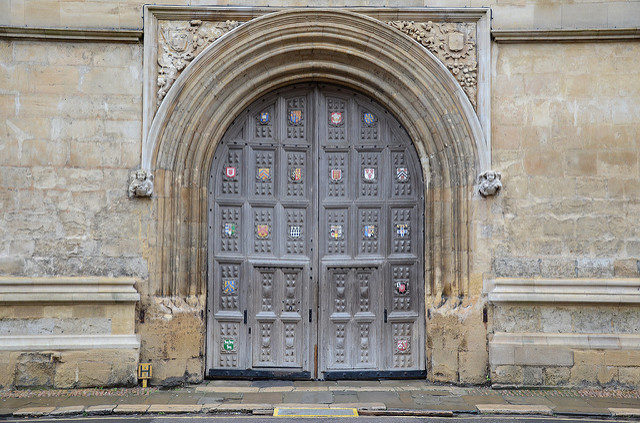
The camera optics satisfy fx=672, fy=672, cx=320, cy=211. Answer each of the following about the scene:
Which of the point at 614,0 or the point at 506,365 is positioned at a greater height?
the point at 614,0

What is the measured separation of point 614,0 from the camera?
24.2ft

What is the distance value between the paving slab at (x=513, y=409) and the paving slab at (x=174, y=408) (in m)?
2.68

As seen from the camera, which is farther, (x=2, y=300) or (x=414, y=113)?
(x=414, y=113)

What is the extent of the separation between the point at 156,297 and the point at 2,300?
60.9 inches

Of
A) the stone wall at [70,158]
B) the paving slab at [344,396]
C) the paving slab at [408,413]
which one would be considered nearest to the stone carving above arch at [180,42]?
the stone wall at [70,158]

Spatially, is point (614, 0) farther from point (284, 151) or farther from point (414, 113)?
point (284, 151)

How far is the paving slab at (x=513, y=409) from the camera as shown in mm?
6277

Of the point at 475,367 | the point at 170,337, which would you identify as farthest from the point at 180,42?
the point at 475,367

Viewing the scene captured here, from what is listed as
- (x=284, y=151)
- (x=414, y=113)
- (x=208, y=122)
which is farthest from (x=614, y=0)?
(x=208, y=122)

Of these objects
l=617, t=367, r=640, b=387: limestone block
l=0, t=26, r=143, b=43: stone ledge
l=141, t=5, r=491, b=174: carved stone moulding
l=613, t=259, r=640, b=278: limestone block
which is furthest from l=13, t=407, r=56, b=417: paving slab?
l=613, t=259, r=640, b=278: limestone block

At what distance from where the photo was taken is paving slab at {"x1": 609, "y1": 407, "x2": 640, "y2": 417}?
6.22 m

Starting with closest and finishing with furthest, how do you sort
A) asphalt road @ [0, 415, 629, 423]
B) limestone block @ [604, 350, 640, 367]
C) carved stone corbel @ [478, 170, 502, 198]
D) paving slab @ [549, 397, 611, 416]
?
asphalt road @ [0, 415, 629, 423], paving slab @ [549, 397, 611, 416], limestone block @ [604, 350, 640, 367], carved stone corbel @ [478, 170, 502, 198]

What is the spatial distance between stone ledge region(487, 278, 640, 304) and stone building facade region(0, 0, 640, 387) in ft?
0.07

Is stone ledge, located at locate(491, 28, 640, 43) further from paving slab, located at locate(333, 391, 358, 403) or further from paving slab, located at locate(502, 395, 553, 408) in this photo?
paving slab, located at locate(333, 391, 358, 403)
